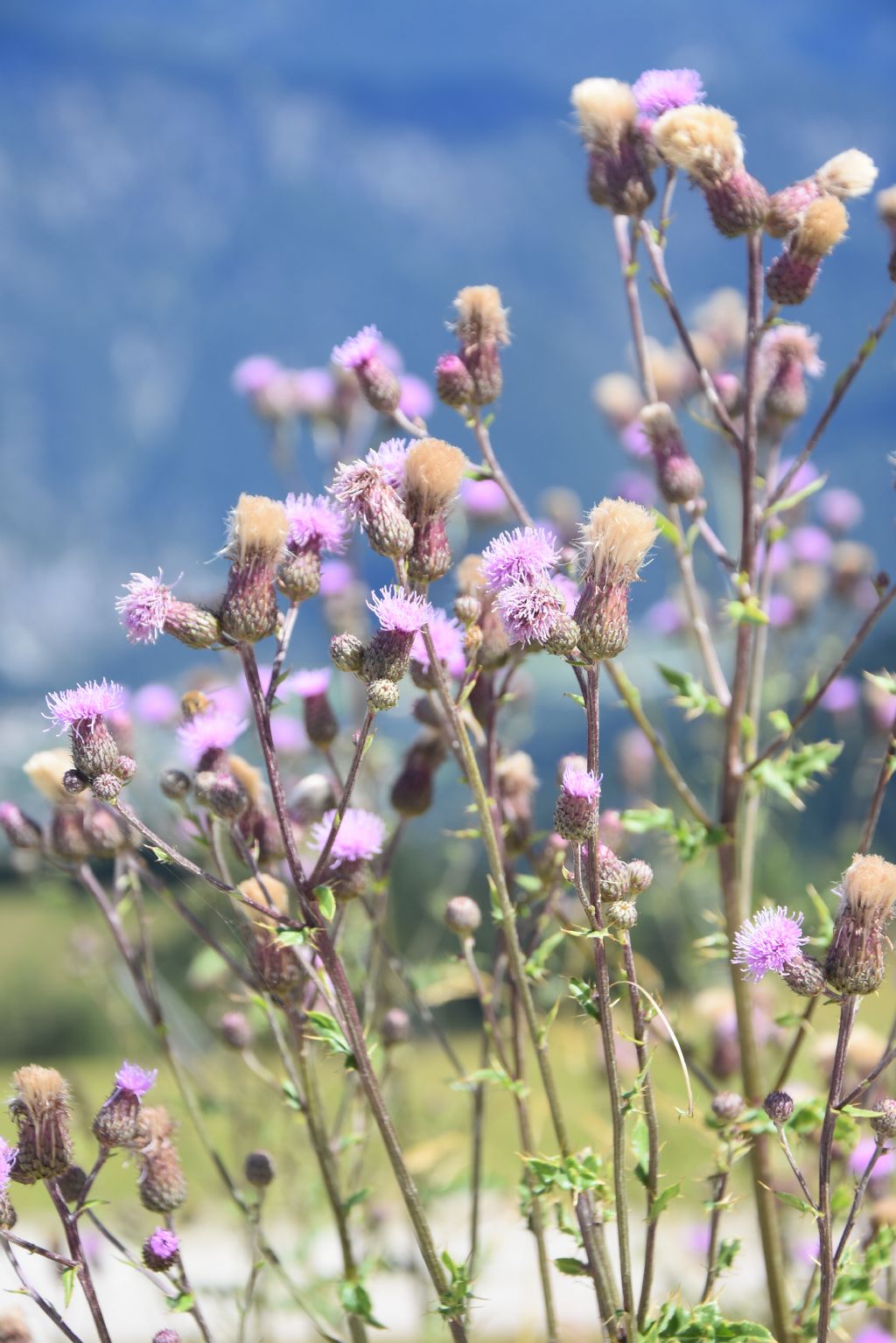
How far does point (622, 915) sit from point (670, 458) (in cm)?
93

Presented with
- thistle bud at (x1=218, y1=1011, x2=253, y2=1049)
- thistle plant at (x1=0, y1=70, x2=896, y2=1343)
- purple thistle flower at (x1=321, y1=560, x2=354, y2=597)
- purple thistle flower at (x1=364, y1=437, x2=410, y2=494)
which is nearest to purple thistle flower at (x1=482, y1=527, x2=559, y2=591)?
thistle plant at (x1=0, y1=70, x2=896, y2=1343)

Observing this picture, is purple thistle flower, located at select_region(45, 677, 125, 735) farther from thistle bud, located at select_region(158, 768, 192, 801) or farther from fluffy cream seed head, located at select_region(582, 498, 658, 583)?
fluffy cream seed head, located at select_region(582, 498, 658, 583)

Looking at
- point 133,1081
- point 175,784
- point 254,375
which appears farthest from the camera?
point 254,375

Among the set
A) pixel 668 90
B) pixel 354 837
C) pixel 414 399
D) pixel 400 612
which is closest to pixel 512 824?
pixel 354 837

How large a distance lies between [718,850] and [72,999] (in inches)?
179

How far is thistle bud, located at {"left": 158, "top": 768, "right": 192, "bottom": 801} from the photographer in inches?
66.6

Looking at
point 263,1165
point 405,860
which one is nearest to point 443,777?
point 263,1165

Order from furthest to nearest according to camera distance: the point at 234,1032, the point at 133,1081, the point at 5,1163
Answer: the point at 234,1032 < the point at 133,1081 < the point at 5,1163

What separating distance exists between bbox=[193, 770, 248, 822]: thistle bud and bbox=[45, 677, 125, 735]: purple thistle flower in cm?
17

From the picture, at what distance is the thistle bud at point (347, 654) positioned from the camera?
142 centimetres

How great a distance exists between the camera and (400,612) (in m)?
1.40

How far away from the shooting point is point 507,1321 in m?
3.83

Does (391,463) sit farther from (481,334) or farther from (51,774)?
(51,774)

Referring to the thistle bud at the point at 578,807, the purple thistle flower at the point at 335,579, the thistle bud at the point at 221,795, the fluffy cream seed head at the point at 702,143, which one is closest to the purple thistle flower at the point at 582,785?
the thistle bud at the point at 578,807
